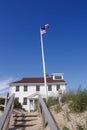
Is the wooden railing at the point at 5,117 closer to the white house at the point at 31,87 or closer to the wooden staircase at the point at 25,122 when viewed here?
the wooden staircase at the point at 25,122

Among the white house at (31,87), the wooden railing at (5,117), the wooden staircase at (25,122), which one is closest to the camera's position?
the wooden railing at (5,117)

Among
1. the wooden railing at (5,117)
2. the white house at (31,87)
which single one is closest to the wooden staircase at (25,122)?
→ the wooden railing at (5,117)

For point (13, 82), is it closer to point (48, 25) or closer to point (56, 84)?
point (56, 84)

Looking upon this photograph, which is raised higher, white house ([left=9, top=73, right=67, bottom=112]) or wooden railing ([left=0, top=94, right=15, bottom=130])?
white house ([left=9, top=73, right=67, bottom=112])

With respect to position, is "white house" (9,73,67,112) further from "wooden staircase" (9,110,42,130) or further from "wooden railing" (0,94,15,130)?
"wooden railing" (0,94,15,130)

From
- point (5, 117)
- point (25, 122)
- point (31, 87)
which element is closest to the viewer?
point (5, 117)

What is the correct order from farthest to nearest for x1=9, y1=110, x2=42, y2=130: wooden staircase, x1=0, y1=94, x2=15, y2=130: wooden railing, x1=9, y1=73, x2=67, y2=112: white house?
x1=9, y1=73, x2=67, y2=112: white house → x1=9, y1=110, x2=42, y2=130: wooden staircase → x1=0, y1=94, x2=15, y2=130: wooden railing

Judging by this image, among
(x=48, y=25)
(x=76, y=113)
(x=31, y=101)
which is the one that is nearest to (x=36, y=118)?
(x=76, y=113)

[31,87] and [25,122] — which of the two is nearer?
[25,122]

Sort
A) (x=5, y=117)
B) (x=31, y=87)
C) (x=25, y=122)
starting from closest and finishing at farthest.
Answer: (x=5, y=117) < (x=25, y=122) < (x=31, y=87)

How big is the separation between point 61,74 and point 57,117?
38569mm

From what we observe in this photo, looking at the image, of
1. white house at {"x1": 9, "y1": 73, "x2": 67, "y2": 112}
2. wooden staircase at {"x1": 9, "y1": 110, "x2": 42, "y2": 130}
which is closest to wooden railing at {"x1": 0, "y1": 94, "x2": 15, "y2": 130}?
wooden staircase at {"x1": 9, "y1": 110, "x2": 42, "y2": 130}

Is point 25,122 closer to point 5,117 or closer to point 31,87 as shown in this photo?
point 5,117

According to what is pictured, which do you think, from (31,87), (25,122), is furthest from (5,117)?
(31,87)
